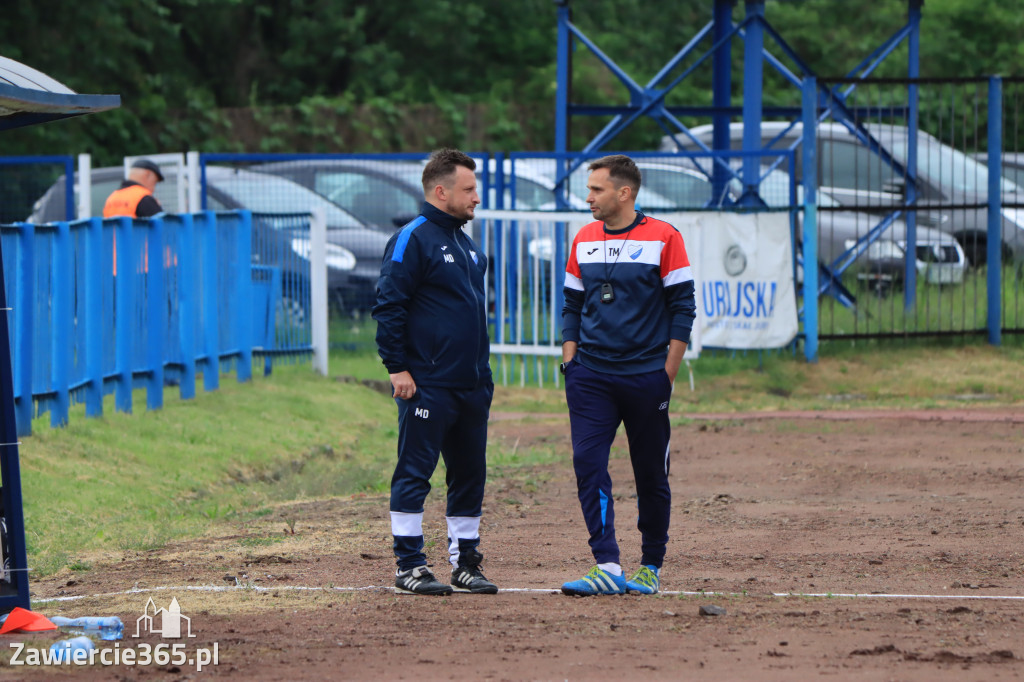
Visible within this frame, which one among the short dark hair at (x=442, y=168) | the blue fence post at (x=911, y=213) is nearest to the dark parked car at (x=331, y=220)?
the blue fence post at (x=911, y=213)

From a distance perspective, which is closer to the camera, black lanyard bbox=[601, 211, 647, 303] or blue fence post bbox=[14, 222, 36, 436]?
black lanyard bbox=[601, 211, 647, 303]

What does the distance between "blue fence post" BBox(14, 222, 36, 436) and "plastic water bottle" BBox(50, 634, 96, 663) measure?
175 inches

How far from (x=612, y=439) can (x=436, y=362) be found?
822 millimetres

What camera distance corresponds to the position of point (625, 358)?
6371mm

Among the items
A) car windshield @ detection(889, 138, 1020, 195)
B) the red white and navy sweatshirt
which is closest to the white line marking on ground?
the red white and navy sweatshirt

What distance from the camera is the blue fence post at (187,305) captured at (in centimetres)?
1199

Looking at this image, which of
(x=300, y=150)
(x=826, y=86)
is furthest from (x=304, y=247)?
(x=300, y=150)

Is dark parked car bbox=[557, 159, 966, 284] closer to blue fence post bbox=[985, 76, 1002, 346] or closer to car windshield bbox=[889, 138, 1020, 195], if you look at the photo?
blue fence post bbox=[985, 76, 1002, 346]

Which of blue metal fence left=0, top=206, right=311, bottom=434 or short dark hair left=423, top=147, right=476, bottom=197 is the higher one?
short dark hair left=423, top=147, right=476, bottom=197

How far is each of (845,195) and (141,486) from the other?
1052cm

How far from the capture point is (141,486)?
9.58m

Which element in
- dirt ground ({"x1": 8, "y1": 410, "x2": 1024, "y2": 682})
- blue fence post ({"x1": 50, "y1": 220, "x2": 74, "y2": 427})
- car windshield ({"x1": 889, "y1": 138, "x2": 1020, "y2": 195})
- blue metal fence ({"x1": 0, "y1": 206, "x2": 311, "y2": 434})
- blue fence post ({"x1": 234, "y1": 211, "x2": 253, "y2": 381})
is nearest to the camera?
dirt ground ({"x1": 8, "y1": 410, "x2": 1024, "y2": 682})

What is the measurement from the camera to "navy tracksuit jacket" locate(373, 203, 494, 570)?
20.9ft

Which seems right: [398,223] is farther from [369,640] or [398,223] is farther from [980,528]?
[369,640]
